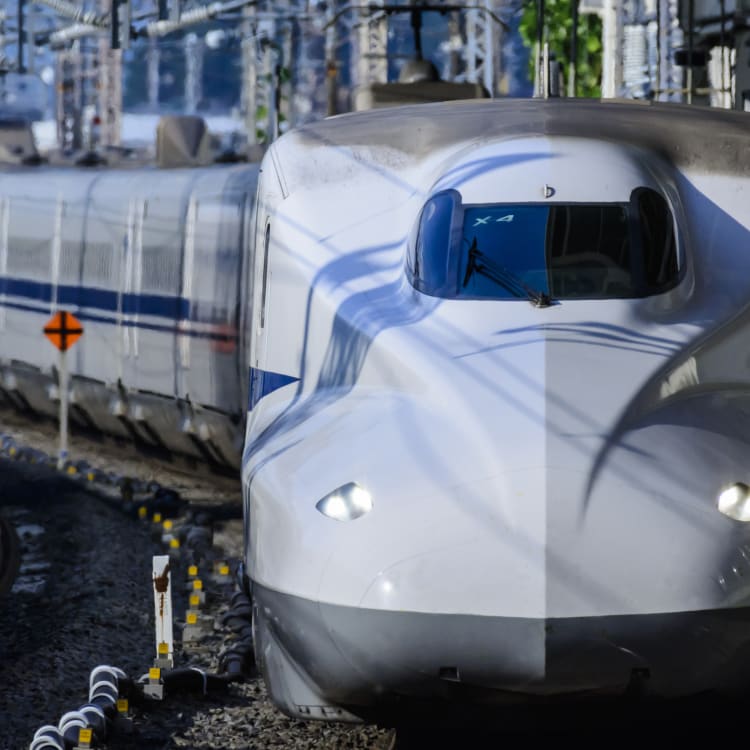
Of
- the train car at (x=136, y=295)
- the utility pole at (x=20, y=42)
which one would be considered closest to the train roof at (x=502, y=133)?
the train car at (x=136, y=295)

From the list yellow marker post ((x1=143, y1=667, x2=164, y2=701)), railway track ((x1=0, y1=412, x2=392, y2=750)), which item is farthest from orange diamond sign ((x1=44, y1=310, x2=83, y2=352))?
yellow marker post ((x1=143, y1=667, x2=164, y2=701))

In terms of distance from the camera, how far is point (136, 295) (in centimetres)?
1966

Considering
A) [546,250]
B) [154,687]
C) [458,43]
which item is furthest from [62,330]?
[458,43]

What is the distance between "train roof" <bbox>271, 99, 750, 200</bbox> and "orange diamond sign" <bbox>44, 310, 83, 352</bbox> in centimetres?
1184

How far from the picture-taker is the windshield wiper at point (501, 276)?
759 centimetres

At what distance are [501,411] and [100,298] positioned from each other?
14.4 metres

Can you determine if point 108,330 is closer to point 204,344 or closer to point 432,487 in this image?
point 204,344

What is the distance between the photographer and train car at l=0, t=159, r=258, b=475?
55.8 ft

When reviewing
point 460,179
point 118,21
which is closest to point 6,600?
point 460,179

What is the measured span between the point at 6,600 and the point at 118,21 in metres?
25.1

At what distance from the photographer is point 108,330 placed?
67.6ft

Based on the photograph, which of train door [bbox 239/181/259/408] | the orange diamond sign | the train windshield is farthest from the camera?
the orange diamond sign

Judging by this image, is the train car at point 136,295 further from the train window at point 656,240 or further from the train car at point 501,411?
the train window at point 656,240

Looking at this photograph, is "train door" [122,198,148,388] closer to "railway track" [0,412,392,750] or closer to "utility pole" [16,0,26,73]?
"railway track" [0,412,392,750]
